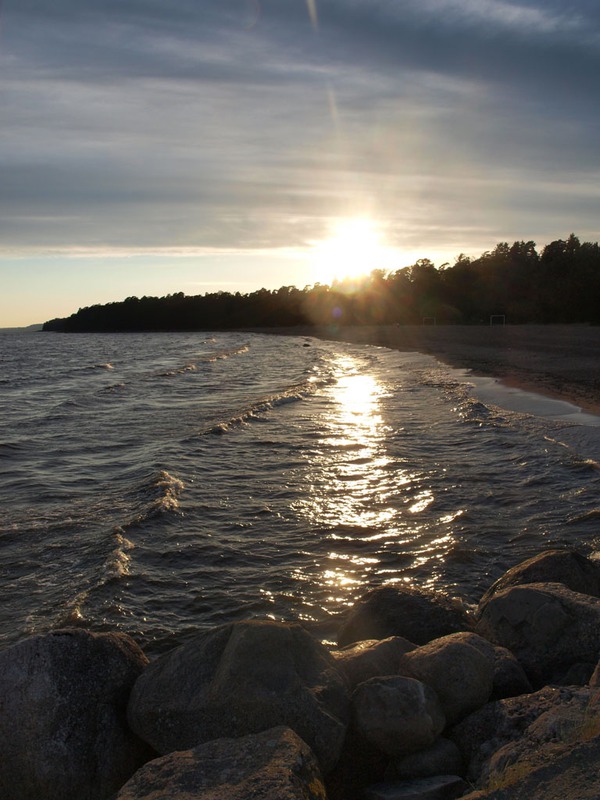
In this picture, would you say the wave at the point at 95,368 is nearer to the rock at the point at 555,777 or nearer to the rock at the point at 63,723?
the rock at the point at 63,723

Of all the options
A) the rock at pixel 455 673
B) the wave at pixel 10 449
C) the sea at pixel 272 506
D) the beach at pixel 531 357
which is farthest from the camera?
the beach at pixel 531 357

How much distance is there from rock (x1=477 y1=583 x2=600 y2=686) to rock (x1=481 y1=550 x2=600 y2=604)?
674 mm

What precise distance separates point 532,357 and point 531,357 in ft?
0.23

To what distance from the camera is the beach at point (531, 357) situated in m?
23.7

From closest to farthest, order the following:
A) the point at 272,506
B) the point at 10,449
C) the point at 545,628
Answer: the point at 545,628, the point at 272,506, the point at 10,449

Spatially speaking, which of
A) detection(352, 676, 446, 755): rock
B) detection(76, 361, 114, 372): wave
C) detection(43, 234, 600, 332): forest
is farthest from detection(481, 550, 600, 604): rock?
detection(43, 234, 600, 332): forest

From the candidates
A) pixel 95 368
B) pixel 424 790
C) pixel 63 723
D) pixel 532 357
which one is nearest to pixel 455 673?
pixel 424 790

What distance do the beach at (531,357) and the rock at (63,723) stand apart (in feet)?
53.7

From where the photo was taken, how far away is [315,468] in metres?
13.4

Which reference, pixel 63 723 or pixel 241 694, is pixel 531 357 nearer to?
pixel 241 694

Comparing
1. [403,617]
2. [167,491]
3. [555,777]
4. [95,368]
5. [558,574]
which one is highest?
[95,368]

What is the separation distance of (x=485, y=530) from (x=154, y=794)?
683cm

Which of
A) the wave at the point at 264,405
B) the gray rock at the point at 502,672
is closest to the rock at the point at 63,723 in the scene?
the gray rock at the point at 502,672

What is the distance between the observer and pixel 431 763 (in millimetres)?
4324
